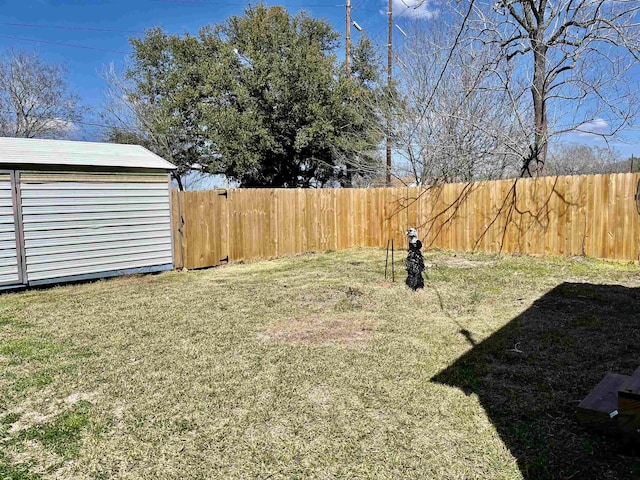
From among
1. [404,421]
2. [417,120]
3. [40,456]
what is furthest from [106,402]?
[417,120]

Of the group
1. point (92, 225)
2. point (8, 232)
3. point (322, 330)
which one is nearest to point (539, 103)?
point (322, 330)

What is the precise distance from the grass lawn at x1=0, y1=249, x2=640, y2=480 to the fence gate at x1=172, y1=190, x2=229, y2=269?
2110 mm

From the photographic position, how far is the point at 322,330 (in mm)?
4016

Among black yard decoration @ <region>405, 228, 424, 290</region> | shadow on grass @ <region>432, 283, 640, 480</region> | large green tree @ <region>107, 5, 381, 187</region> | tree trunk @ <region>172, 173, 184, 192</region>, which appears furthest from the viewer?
tree trunk @ <region>172, 173, 184, 192</region>

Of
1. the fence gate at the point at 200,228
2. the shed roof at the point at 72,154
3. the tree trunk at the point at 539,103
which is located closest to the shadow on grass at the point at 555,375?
the tree trunk at the point at 539,103

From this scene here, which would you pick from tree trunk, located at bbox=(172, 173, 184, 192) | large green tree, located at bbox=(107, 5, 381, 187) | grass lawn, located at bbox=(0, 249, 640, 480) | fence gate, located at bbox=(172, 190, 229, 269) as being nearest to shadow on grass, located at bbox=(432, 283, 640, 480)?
grass lawn, located at bbox=(0, 249, 640, 480)

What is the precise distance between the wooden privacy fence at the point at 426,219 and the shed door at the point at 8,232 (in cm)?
231

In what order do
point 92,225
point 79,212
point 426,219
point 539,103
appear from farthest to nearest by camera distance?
1. point 426,219
2. point 539,103
3. point 92,225
4. point 79,212

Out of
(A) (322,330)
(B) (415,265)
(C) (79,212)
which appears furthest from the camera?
(C) (79,212)

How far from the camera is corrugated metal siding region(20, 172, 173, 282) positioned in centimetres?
606

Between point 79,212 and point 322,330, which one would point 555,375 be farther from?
point 79,212

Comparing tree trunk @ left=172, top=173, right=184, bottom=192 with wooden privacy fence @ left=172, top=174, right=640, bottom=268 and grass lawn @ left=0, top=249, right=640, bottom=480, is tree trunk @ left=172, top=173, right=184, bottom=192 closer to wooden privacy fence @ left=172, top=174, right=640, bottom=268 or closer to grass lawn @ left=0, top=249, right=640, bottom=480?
wooden privacy fence @ left=172, top=174, right=640, bottom=268

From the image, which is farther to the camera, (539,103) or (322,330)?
(539,103)

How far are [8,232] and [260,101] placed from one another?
8.62 m
